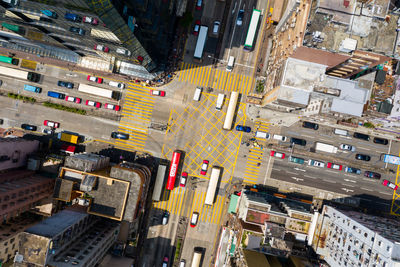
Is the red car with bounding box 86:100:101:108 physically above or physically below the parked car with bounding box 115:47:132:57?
below

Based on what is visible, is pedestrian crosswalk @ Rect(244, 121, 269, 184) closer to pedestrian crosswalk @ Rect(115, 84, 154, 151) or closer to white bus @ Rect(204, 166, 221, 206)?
white bus @ Rect(204, 166, 221, 206)

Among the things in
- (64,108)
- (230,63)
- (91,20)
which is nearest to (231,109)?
(230,63)

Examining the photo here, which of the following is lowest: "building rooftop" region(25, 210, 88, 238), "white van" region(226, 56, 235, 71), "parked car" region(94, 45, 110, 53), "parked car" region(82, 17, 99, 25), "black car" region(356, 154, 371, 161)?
"building rooftop" region(25, 210, 88, 238)

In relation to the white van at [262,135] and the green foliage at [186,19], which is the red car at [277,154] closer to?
the white van at [262,135]

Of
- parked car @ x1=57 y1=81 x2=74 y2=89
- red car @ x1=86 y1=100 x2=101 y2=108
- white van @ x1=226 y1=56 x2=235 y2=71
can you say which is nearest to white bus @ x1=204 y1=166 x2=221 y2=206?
white van @ x1=226 y1=56 x2=235 y2=71

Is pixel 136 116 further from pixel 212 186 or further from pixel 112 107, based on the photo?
pixel 212 186

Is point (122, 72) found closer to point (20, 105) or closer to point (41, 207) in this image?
point (20, 105)

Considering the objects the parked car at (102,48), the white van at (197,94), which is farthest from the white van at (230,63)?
the parked car at (102,48)
